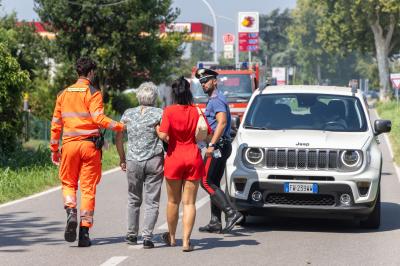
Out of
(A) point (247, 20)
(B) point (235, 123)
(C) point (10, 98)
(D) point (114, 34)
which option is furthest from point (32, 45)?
(A) point (247, 20)

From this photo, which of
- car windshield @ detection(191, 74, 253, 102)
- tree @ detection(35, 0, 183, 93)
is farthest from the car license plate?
tree @ detection(35, 0, 183, 93)

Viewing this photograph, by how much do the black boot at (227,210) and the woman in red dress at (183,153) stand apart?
1.07m

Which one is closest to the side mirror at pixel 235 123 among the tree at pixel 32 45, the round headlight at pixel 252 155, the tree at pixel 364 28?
the round headlight at pixel 252 155

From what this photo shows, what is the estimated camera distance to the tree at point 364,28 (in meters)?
70.4

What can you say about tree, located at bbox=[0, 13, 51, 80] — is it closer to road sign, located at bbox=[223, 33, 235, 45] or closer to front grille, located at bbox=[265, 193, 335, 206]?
front grille, located at bbox=[265, 193, 335, 206]

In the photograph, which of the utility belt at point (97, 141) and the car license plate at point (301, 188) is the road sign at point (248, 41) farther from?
the utility belt at point (97, 141)

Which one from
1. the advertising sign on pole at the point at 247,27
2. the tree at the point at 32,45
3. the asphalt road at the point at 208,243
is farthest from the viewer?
the advertising sign on pole at the point at 247,27

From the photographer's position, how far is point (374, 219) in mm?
11844

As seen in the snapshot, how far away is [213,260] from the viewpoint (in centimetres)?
941

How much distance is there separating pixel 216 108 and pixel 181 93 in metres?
1.23

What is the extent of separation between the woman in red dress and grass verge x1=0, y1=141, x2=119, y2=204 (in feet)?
18.3

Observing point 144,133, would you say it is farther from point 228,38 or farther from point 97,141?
point 228,38

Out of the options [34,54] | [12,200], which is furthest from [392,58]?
[12,200]

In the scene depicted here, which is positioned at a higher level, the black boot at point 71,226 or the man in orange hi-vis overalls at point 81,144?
the man in orange hi-vis overalls at point 81,144
